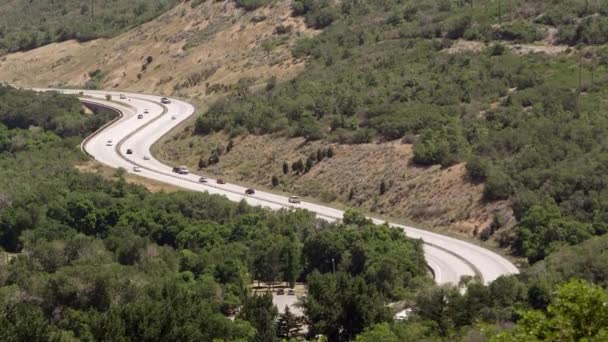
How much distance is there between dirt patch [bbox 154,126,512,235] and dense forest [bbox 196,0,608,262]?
4.00 feet

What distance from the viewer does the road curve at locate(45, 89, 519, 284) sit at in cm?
7300

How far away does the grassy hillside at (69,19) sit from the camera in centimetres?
16639

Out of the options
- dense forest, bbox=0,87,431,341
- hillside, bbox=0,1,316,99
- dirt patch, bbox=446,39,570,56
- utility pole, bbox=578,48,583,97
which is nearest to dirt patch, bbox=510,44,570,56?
dirt patch, bbox=446,39,570,56

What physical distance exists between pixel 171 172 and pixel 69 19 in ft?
259

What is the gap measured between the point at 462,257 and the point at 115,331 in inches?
1178

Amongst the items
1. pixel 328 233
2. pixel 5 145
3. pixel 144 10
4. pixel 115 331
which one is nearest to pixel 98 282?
pixel 115 331

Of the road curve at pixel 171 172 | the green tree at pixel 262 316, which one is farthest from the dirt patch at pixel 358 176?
the green tree at pixel 262 316

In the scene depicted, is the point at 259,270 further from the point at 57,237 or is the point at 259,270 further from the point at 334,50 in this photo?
the point at 334,50

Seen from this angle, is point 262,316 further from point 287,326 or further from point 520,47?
point 520,47

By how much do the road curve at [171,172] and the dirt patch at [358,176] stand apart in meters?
2.23

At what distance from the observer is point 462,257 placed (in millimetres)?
75125

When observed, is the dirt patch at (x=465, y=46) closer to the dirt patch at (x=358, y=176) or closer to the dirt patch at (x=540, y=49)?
the dirt patch at (x=540, y=49)

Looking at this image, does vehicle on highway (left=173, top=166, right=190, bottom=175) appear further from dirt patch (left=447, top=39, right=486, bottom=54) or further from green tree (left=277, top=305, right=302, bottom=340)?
green tree (left=277, top=305, right=302, bottom=340)

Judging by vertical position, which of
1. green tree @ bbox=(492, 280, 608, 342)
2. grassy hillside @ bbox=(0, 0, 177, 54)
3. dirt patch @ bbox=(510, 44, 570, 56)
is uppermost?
green tree @ bbox=(492, 280, 608, 342)
